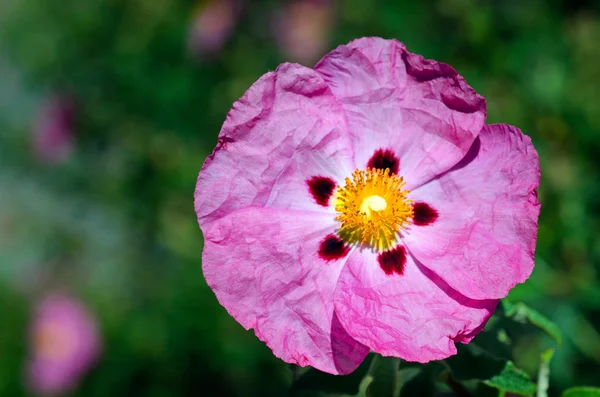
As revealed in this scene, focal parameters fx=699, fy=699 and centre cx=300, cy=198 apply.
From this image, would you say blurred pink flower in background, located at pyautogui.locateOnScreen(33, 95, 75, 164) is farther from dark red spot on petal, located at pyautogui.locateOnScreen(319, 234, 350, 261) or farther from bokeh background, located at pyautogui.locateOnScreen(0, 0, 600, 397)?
dark red spot on petal, located at pyautogui.locateOnScreen(319, 234, 350, 261)

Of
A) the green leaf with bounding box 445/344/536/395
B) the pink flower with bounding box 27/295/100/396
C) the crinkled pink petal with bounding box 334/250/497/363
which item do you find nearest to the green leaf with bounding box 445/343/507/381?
the green leaf with bounding box 445/344/536/395

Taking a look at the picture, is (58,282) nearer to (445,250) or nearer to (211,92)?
(211,92)

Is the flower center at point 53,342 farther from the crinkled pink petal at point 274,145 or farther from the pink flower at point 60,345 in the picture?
the crinkled pink petal at point 274,145

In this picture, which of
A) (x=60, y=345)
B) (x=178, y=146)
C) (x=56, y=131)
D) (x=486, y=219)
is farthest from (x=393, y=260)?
(x=56, y=131)

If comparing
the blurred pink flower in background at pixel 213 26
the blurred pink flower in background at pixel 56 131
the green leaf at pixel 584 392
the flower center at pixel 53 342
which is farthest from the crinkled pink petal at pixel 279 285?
the blurred pink flower in background at pixel 56 131

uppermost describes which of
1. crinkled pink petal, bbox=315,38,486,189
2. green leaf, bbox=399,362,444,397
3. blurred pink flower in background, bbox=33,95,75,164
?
crinkled pink petal, bbox=315,38,486,189

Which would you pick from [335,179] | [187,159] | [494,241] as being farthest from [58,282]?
[494,241]
